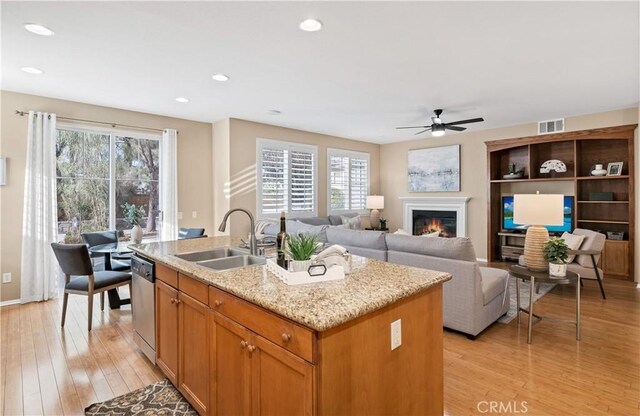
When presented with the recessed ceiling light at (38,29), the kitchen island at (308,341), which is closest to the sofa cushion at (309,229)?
the kitchen island at (308,341)

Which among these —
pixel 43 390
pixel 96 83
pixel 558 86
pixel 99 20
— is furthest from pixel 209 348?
pixel 558 86

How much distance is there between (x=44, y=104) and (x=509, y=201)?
787cm

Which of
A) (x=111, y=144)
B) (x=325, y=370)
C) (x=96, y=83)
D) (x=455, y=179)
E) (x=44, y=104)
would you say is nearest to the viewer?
(x=325, y=370)

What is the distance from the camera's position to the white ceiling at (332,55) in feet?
7.99

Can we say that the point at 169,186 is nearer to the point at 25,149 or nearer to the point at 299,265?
the point at 25,149

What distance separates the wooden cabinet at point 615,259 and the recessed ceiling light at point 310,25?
5767 mm

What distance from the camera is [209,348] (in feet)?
6.08

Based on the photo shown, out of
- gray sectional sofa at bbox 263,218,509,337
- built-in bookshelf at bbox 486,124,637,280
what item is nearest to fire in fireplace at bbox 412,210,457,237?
built-in bookshelf at bbox 486,124,637,280

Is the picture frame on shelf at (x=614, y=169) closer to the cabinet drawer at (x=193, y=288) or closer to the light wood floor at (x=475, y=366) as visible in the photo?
the light wood floor at (x=475, y=366)

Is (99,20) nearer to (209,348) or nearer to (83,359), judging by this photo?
(209,348)

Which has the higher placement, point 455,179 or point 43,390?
point 455,179

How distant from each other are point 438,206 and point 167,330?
6371 millimetres

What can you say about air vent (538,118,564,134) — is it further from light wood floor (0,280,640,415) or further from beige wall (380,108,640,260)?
light wood floor (0,280,640,415)

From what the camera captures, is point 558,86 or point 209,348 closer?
point 209,348
